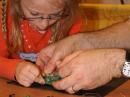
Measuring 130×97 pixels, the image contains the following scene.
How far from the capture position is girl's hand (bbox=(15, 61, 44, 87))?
43.4 inches

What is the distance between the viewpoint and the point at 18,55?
1517 millimetres

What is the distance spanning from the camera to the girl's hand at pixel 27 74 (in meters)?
1.10

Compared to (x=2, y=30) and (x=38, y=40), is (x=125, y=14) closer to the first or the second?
A: (x=38, y=40)

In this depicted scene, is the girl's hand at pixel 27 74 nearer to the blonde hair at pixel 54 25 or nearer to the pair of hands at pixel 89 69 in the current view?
the pair of hands at pixel 89 69

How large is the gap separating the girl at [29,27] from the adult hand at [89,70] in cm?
19

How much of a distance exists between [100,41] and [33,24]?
0.36 meters

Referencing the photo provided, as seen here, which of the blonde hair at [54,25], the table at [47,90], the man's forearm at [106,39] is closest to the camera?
the table at [47,90]

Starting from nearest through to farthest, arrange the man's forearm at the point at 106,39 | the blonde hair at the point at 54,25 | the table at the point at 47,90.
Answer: the table at the point at 47,90
the man's forearm at the point at 106,39
the blonde hair at the point at 54,25

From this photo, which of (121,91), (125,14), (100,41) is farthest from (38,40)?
(125,14)

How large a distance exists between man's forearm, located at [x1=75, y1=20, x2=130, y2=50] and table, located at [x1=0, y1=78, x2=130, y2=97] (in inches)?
8.1

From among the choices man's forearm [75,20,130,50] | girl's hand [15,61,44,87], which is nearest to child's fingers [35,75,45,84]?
girl's hand [15,61,44,87]

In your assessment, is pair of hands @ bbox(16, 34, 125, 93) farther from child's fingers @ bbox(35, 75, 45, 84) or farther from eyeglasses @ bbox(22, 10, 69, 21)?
eyeglasses @ bbox(22, 10, 69, 21)

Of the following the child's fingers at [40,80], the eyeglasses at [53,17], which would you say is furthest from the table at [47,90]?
the eyeglasses at [53,17]

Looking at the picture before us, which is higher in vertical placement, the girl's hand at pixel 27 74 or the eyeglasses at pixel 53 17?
the eyeglasses at pixel 53 17
